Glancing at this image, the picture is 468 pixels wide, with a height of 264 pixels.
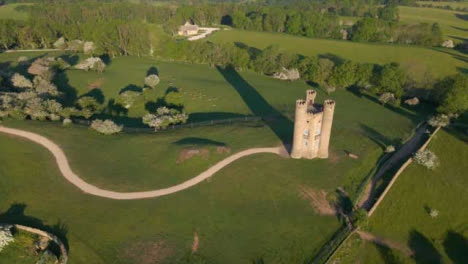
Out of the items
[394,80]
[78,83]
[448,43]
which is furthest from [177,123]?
[448,43]

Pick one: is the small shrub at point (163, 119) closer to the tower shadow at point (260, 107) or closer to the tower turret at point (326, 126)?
the tower shadow at point (260, 107)

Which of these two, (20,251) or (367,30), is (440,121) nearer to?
(20,251)

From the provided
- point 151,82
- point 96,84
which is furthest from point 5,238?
point 96,84

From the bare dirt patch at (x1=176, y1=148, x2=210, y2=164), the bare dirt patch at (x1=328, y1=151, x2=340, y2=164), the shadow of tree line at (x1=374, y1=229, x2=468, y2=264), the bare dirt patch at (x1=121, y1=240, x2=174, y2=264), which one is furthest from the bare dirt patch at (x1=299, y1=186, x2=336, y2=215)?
the bare dirt patch at (x1=121, y1=240, x2=174, y2=264)

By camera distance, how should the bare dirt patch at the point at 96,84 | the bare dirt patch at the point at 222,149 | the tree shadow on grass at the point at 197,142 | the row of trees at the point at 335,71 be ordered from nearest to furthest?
the bare dirt patch at the point at 222,149 → the tree shadow on grass at the point at 197,142 → the row of trees at the point at 335,71 → the bare dirt patch at the point at 96,84

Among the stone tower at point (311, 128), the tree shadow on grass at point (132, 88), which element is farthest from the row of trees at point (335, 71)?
the stone tower at point (311, 128)

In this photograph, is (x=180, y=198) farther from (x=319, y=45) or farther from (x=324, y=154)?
(x=319, y=45)
